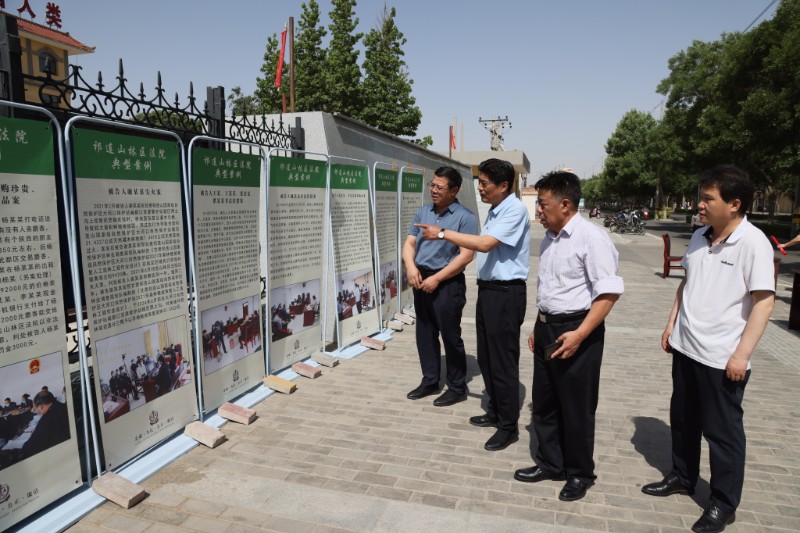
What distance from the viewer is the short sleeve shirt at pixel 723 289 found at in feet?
8.18

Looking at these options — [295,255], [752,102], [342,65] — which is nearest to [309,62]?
[342,65]

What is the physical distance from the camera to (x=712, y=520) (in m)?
2.65

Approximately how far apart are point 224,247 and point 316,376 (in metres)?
1.67

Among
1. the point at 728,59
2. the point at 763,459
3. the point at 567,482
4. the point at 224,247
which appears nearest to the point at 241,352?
the point at 224,247

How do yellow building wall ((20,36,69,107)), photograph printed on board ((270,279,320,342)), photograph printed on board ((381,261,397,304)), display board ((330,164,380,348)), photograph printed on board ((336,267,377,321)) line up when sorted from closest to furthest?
yellow building wall ((20,36,69,107)) → photograph printed on board ((270,279,320,342)) → display board ((330,164,380,348)) → photograph printed on board ((336,267,377,321)) → photograph printed on board ((381,261,397,304))

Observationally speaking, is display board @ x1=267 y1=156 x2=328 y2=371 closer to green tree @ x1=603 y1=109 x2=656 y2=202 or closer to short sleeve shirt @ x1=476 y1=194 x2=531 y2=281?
short sleeve shirt @ x1=476 y1=194 x2=531 y2=281

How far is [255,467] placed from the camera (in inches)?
132

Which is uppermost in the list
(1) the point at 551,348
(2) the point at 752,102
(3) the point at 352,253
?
(2) the point at 752,102

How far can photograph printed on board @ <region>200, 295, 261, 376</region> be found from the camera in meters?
3.95

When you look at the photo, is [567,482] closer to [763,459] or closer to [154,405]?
[763,459]

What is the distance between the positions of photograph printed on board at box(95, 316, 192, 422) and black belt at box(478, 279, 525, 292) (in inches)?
81.1

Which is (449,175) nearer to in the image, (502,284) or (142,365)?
(502,284)

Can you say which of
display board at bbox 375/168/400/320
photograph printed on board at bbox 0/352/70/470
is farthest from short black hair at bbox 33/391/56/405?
display board at bbox 375/168/400/320

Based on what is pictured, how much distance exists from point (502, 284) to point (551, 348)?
769 millimetres
